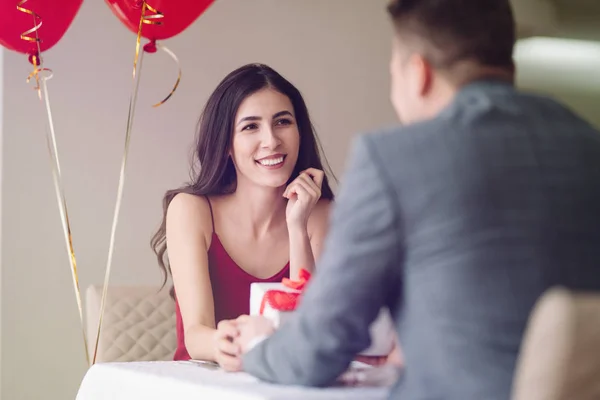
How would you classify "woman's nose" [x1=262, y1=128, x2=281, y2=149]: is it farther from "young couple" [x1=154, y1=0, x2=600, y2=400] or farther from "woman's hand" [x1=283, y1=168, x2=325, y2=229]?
"young couple" [x1=154, y1=0, x2=600, y2=400]

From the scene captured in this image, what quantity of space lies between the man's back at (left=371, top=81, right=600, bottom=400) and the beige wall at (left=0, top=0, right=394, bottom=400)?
2876mm

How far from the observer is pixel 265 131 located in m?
2.26

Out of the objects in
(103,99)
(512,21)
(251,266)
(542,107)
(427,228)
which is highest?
(103,99)

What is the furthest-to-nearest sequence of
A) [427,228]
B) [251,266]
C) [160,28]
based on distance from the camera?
[160,28]
[251,266]
[427,228]

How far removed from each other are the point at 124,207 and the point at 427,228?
3043 millimetres

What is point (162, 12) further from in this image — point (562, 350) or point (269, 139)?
point (562, 350)

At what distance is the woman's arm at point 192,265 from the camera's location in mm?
1906

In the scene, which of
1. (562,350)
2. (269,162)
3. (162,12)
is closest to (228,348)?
(562,350)

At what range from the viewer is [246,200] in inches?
91.9

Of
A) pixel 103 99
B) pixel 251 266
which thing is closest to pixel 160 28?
pixel 251 266

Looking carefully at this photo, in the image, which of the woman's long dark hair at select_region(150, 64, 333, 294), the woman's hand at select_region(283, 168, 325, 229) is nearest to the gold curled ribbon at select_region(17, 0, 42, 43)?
the woman's long dark hair at select_region(150, 64, 333, 294)

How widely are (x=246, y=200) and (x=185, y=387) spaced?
1127 mm

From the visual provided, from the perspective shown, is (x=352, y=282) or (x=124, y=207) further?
(x=124, y=207)

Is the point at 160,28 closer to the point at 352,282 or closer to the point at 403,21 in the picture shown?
the point at 403,21
